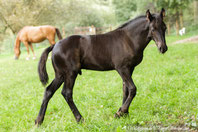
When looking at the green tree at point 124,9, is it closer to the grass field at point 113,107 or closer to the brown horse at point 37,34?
the brown horse at point 37,34

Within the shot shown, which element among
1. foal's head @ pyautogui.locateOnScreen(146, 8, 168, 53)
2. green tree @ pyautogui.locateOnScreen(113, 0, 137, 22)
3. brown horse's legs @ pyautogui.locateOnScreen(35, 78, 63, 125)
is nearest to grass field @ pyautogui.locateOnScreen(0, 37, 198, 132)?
brown horse's legs @ pyautogui.locateOnScreen(35, 78, 63, 125)

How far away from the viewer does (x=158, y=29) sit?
3404mm

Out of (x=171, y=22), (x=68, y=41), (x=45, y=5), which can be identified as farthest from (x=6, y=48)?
(x=68, y=41)

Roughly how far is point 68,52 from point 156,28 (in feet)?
5.16

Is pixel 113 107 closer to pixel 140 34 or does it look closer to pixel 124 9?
pixel 140 34

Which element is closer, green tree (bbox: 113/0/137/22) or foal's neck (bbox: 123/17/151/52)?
foal's neck (bbox: 123/17/151/52)

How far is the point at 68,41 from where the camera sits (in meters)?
3.80

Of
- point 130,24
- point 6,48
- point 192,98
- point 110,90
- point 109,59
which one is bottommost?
point 6,48

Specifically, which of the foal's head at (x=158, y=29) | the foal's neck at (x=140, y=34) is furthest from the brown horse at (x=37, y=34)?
the foal's head at (x=158, y=29)

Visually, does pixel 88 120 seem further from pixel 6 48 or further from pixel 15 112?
pixel 6 48

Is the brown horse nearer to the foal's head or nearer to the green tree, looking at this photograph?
the foal's head

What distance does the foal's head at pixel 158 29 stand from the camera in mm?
3369

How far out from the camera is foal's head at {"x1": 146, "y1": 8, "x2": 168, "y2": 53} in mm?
3369

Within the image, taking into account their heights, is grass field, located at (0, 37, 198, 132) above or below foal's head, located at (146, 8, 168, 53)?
below
